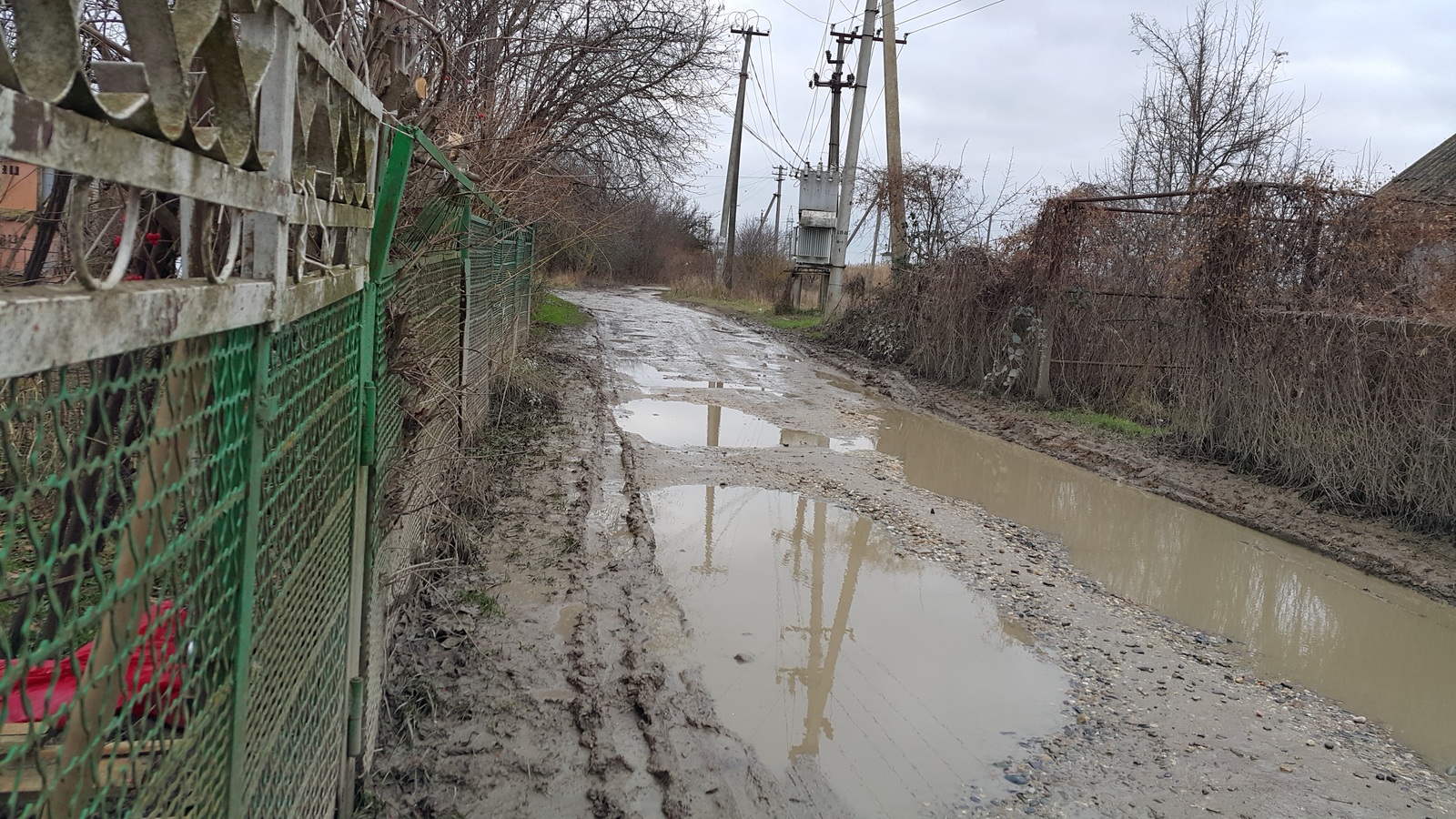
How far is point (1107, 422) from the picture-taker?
1179 centimetres

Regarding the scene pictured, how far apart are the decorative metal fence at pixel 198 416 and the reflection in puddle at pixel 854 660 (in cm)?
183

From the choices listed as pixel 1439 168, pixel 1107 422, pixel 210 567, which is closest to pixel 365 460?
pixel 210 567

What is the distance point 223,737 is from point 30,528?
88cm

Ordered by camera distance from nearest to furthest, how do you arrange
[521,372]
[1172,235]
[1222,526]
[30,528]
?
[30,528] < [1222,526] < [521,372] < [1172,235]

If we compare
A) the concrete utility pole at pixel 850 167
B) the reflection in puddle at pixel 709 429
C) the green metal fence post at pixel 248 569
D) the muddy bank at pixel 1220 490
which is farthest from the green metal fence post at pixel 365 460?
the concrete utility pole at pixel 850 167

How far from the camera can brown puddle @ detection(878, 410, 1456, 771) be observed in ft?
17.3

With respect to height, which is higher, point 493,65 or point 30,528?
point 493,65

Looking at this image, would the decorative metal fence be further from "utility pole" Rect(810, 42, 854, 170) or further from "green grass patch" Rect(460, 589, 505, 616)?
"utility pole" Rect(810, 42, 854, 170)

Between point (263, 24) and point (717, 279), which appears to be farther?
point (717, 279)

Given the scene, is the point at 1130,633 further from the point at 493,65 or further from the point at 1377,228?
the point at 493,65

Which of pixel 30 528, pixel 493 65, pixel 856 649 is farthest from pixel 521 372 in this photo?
pixel 30 528

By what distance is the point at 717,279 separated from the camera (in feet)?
128

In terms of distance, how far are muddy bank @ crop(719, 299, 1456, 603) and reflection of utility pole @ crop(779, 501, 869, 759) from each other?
356 cm

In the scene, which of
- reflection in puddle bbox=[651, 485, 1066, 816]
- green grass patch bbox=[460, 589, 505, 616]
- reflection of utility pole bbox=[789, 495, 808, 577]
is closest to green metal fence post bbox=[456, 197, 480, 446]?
reflection in puddle bbox=[651, 485, 1066, 816]
